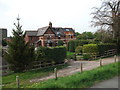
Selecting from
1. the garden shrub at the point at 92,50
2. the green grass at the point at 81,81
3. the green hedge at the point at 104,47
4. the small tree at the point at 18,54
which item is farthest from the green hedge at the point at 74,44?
the green grass at the point at 81,81

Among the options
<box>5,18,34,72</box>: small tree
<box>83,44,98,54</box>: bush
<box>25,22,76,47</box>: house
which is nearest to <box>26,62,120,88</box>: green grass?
<box>5,18,34,72</box>: small tree

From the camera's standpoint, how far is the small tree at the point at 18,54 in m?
16.5

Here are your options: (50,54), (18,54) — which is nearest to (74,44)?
(50,54)

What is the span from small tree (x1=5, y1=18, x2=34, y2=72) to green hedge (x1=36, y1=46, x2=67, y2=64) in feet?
6.47

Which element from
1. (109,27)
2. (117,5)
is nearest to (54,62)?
(109,27)

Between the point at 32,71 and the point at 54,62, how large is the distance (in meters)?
4.10

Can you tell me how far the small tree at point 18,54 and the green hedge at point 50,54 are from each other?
1.97 meters

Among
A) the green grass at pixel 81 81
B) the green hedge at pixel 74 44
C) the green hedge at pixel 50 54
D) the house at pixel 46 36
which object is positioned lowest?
the green grass at pixel 81 81

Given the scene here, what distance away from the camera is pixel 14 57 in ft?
54.0

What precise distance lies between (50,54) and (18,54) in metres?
4.93

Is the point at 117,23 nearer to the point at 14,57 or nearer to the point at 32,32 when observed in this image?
the point at 14,57

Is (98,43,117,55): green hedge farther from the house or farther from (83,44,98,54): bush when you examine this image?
the house

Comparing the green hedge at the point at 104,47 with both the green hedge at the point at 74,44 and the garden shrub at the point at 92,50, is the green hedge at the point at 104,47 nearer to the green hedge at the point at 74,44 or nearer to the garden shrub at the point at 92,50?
the garden shrub at the point at 92,50

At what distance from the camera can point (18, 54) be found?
1658cm
